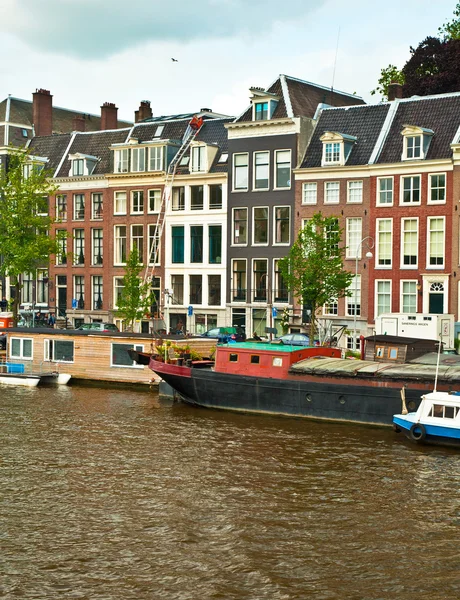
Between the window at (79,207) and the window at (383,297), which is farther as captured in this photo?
the window at (79,207)

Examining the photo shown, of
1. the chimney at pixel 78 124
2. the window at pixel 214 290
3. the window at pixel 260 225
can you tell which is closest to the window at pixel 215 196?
the window at pixel 260 225

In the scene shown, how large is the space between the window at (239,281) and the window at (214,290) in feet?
5.66

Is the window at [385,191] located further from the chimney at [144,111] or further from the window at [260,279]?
the chimney at [144,111]

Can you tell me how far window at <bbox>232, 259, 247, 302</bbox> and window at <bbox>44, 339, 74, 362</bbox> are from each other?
55.8 ft

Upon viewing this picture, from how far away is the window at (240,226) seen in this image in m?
69.6

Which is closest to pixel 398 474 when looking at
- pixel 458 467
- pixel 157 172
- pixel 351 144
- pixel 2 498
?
pixel 458 467

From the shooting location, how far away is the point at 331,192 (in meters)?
64.8

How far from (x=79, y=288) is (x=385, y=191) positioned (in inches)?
1147

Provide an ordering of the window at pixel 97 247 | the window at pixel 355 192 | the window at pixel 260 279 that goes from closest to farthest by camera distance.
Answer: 1. the window at pixel 355 192
2. the window at pixel 260 279
3. the window at pixel 97 247

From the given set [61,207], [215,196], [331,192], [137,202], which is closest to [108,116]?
[61,207]

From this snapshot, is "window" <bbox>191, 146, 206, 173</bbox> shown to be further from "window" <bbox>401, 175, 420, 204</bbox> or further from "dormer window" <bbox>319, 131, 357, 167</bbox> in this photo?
"window" <bbox>401, 175, 420, 204</bbox>

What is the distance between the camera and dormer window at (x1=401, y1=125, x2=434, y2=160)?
199 feet

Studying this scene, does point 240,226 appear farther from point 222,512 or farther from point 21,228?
point 222,512

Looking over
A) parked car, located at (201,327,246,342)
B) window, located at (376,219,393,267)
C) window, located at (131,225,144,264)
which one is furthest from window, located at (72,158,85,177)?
window, located at (376,219,393,267)
